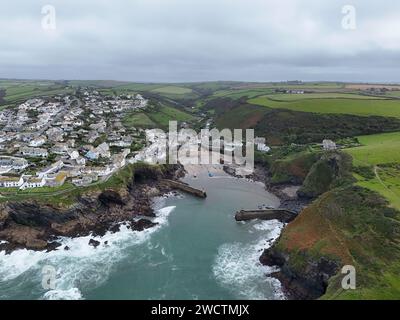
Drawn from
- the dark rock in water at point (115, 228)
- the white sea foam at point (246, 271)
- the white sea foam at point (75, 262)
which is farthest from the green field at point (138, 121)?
the white sea foam at point (246, 271)

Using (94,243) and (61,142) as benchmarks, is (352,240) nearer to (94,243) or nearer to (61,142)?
(94,243)

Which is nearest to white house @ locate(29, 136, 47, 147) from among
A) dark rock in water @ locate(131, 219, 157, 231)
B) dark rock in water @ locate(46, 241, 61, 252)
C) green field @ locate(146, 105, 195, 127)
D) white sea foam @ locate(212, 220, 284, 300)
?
dark rock in water @ locate(131, 219, 157, 231)

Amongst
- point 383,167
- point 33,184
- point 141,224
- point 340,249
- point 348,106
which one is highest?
point 348,106

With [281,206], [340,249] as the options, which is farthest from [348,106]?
[340,249]

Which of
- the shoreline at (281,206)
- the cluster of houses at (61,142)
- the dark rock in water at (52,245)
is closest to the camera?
the shoreline at (281,206)

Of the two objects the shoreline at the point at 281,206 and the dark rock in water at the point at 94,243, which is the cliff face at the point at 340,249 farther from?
the dark rock in water at the point at 94,243

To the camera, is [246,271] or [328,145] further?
[328,145]

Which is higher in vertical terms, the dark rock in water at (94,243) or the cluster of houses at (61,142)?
the cluster of houses at (61,142)
